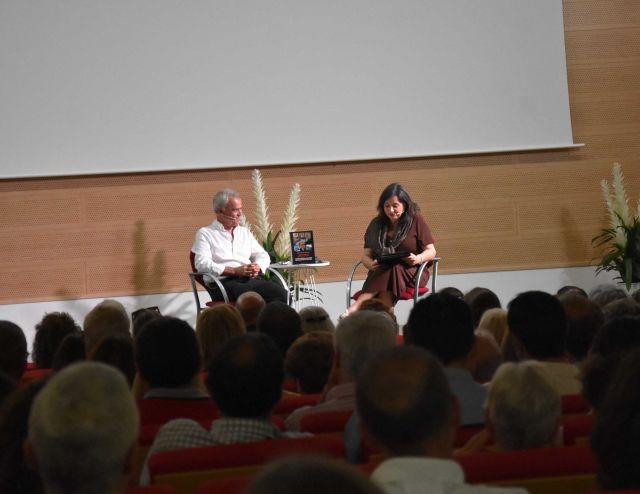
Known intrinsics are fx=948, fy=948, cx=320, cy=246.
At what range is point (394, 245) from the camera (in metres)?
7.49

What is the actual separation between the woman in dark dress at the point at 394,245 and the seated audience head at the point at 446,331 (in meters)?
4.07

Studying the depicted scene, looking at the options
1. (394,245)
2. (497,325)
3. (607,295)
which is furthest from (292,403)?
(394,245)

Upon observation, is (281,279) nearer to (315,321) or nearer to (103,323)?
(315,321)

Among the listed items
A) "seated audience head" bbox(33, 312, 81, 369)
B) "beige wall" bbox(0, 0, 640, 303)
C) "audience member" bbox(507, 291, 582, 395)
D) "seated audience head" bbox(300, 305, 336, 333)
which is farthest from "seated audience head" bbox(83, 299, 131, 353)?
"beige wall" bbox(0, 0, 640, 303)

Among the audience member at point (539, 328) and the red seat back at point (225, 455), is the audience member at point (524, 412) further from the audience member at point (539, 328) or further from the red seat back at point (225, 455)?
the audience member at point (539, 328)

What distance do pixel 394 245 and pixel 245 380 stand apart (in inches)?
203

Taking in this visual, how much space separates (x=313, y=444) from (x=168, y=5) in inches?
281

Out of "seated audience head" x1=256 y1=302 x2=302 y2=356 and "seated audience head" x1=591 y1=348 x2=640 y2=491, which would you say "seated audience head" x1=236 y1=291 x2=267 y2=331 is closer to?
"seated audience head" x1=256 y1=302 x2=302 y2=356

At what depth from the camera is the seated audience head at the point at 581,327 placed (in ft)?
12.4

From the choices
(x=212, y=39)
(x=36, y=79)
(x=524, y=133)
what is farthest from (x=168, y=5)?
(x=524, y=133)

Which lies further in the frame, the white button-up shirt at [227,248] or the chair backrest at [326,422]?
the white button-up shirt at [227,248]

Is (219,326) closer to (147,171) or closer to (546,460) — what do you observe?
(546,460)

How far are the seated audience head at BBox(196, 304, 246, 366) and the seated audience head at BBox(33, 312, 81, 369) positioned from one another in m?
0.94

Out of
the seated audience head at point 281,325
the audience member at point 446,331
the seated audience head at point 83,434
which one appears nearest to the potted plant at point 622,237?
the seated audience head at point 281,325
